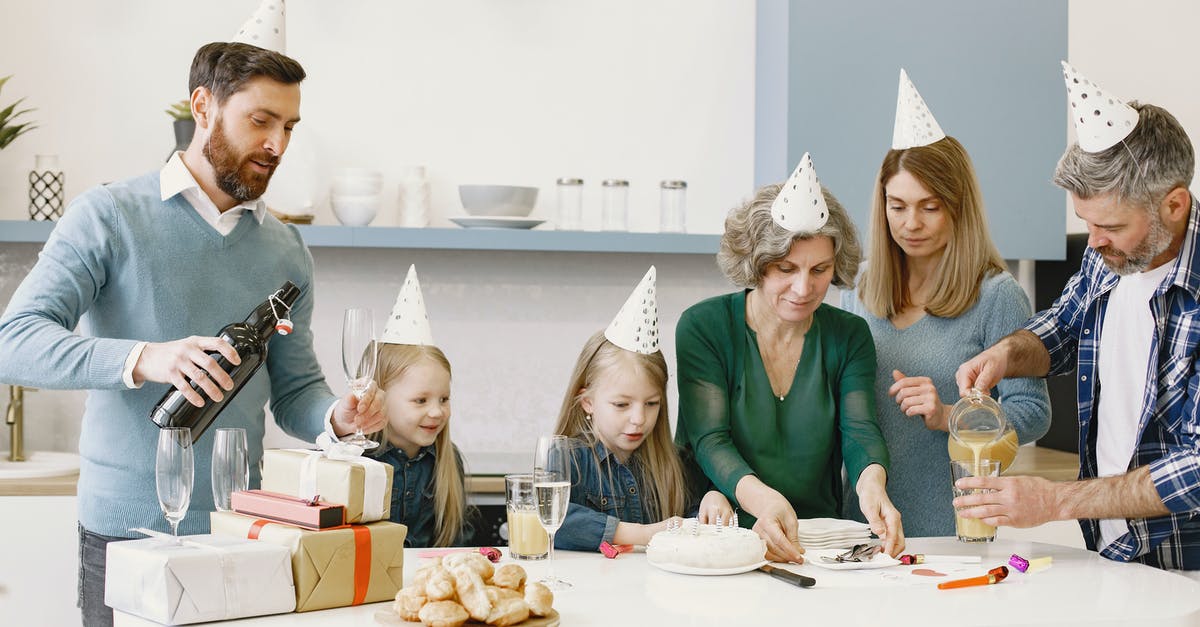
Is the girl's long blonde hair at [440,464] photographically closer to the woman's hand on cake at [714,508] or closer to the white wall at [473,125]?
Answer: the woman's hand on cake at [714,508]

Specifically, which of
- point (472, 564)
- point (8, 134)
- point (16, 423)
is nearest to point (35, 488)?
point (16, 423)

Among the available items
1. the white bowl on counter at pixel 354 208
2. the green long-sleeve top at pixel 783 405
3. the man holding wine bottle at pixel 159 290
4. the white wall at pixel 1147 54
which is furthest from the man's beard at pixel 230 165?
the white wall at pixel 1147 54

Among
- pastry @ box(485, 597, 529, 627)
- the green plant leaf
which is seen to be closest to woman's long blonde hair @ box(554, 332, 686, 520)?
pastry @ box(485, 597, 529, 627)

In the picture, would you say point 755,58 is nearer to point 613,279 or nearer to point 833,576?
point 613,279

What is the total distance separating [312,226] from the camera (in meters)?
3.26

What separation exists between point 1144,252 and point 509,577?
118 cm

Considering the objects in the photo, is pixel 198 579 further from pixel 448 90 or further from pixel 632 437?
pixel 448 90

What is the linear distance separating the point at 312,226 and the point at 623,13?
118 cm

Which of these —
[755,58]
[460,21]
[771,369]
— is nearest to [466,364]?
[460,21]

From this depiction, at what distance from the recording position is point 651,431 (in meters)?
2.28

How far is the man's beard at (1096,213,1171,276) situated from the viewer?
1.90m

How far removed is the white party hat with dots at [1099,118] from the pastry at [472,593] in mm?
1206

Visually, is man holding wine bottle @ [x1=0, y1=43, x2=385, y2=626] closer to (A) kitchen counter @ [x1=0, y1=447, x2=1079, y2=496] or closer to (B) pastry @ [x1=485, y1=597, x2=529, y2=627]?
(B) pastry @ [x1=485, y1=597, x2=529, y2=627]

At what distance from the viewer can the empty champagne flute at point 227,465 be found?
1651mm
